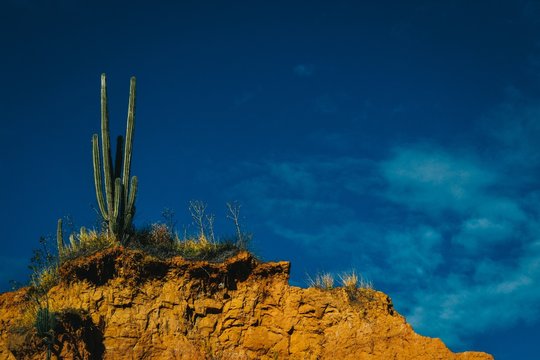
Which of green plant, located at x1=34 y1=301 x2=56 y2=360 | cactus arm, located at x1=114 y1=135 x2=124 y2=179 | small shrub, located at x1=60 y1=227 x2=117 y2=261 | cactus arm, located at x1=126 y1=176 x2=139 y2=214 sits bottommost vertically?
green plant, located at x1=34 y1=301 x2=56 y2=360

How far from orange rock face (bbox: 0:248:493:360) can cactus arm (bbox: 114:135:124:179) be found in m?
2.87

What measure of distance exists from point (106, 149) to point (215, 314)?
→ 5285 millimetres

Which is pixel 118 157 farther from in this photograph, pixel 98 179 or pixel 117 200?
pixel 117 200

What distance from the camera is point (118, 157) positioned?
16734mm

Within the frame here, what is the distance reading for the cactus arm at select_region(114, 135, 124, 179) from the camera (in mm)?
16516

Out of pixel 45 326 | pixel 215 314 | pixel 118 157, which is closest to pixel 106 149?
pixel 118 157

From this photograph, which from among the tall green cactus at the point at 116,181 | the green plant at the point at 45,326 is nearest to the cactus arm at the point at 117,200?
the tall green cactus at the point at 116,181

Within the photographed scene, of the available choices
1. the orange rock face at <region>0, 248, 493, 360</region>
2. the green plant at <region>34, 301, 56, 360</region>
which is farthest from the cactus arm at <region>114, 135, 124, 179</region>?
the green plant at <region>34, 301, 56, 360</region>

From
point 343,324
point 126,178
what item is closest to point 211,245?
point 126,178

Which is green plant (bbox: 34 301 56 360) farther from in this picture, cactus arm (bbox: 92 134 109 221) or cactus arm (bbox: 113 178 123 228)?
cactus arm (bbox: 92 134 109 221)

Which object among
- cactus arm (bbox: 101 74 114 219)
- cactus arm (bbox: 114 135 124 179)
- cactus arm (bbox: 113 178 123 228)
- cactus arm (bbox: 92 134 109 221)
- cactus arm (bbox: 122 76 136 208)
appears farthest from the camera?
cactus arm (bbox: 114 135 124 179)

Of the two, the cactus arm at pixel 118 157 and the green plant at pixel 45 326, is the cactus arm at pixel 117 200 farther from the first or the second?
→ the green plant at pixel 45 326

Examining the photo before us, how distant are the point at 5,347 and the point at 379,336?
8625mm

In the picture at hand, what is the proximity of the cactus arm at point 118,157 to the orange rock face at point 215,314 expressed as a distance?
287 cm
